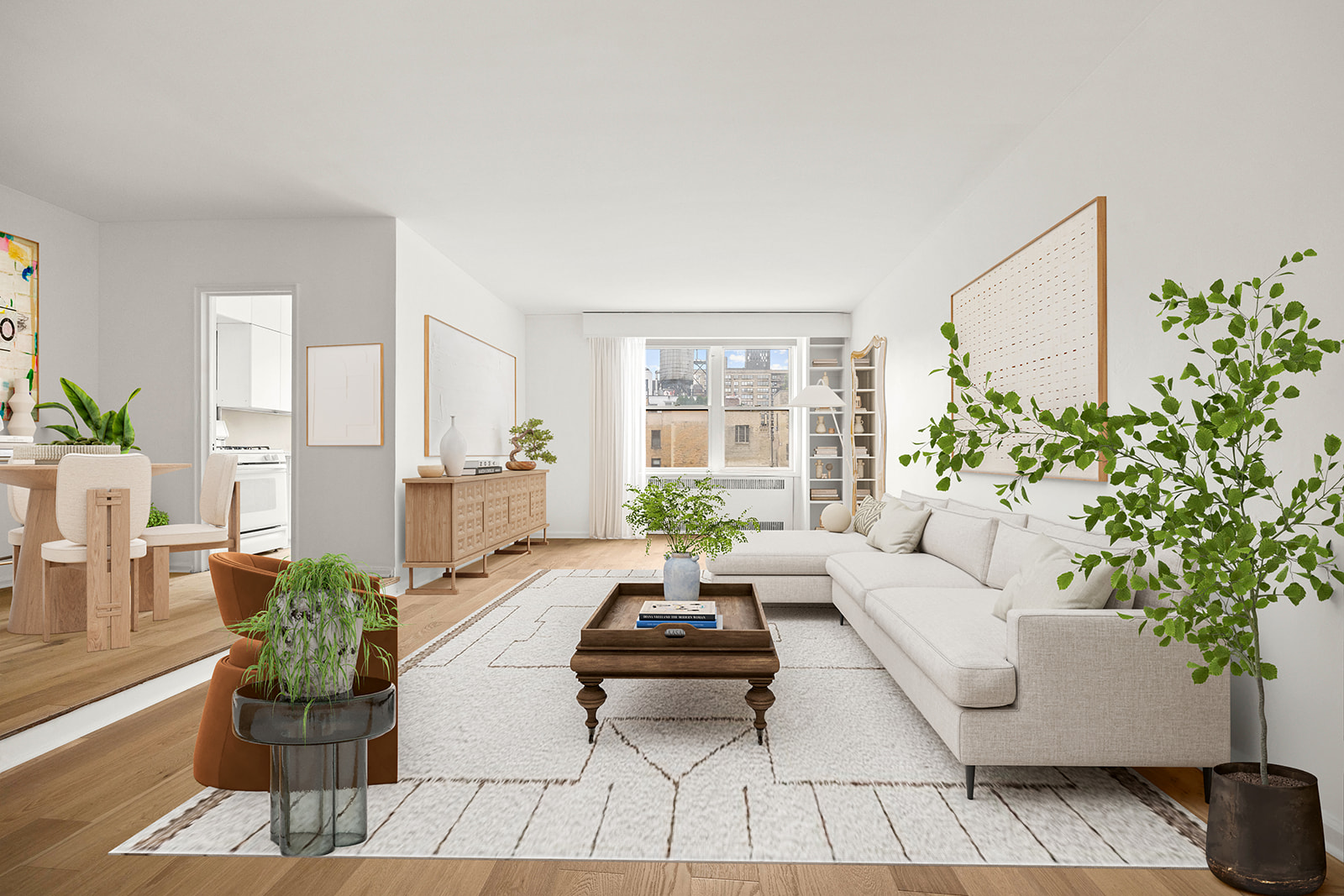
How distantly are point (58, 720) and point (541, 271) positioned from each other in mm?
4941

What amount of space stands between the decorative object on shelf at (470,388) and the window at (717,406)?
5.78ft

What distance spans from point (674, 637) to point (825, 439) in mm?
6444

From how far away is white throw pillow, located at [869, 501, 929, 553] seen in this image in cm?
450

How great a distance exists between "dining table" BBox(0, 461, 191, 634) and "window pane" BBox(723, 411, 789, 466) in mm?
6352

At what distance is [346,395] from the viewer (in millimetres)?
5418

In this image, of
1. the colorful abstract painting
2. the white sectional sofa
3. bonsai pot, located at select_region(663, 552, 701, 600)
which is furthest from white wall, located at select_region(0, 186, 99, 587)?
the white sectional sofa

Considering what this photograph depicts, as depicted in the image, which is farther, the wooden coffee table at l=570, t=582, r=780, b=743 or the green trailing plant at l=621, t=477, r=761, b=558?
the green trailing plant at l=621, t=477, r=761, b=558

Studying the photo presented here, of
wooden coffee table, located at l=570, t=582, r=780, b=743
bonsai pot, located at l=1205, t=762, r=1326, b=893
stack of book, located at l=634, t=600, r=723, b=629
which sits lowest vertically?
bonsai pot, located at l=1205, t=762, r=1326, b=893

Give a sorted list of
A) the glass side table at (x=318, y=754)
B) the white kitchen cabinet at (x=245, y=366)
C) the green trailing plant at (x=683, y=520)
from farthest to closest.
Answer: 1. the white kitchen cabinet at (x=245, y=366)
2. the green trailing plant at (x=683, y=520)
3. the glass side table at (x=318, y=754)

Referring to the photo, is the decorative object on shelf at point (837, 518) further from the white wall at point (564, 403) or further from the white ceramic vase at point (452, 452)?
the white wall at point (564, 403)

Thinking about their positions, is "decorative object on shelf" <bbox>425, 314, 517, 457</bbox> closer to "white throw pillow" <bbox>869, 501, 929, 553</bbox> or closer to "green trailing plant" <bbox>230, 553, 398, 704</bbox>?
"white throw pillow" <bbox>869, 501, 929, 553</bbox>

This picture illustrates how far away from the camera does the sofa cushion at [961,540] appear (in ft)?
12.1

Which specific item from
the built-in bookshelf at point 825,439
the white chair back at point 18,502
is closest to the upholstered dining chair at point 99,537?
the white chair back at point 18,502

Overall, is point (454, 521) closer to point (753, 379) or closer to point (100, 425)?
point (100, 425)
